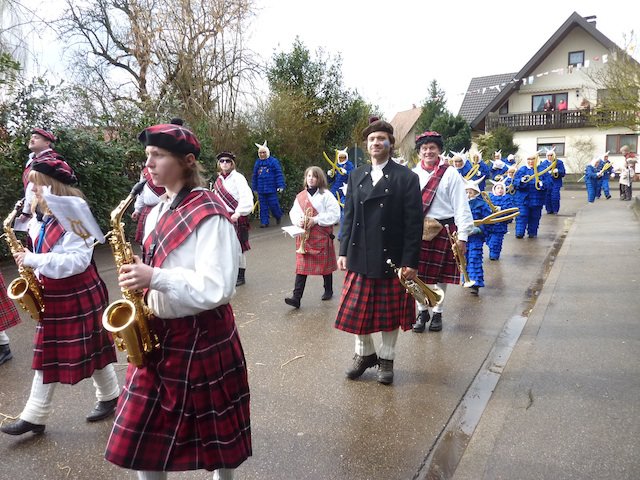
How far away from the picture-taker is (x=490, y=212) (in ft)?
23.0

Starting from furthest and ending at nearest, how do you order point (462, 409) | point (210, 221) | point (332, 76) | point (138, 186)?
point (332, 76) → point (462, 409) → point (138, 186) → point (210, 221)

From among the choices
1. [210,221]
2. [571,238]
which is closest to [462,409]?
[210,221]

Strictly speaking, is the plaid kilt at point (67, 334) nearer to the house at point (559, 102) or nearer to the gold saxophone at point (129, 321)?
the gold saxophone at point (129, 321)

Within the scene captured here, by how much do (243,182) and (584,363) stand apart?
14.6 ft

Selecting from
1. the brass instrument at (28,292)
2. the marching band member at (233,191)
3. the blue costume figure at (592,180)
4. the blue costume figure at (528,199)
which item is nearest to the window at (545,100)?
the blue costume figure at (592,180)

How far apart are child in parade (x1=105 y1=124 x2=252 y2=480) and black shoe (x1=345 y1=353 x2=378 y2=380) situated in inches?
75.5

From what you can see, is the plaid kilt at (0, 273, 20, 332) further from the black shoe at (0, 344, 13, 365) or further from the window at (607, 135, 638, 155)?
the window at (607, 135, 638, 155)

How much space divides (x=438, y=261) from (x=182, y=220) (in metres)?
3.45

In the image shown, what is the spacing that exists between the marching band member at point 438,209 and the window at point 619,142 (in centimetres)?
2987

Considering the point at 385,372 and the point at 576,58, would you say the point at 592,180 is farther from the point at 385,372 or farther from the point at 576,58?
the point at 385,372

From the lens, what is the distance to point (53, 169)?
2934 millimetres

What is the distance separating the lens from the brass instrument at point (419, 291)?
3.60 metres

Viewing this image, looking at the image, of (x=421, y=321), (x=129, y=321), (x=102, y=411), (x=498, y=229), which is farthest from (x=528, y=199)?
(x=129, y=321)

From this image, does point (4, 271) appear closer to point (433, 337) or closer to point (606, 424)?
point (433, 337)
